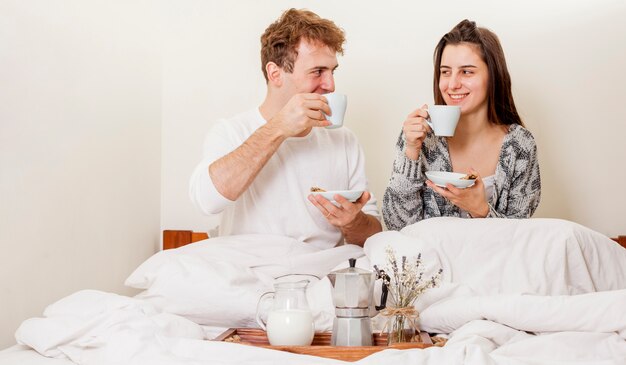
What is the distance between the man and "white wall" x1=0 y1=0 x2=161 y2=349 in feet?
1.27

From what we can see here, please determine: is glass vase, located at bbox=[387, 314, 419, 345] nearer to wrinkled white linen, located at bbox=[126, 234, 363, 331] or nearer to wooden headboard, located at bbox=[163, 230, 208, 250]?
wrinkled white linen, located at bbox=[126, 234, 363, 331]

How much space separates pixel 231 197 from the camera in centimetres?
208

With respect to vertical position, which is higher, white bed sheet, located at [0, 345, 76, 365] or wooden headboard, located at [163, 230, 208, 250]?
wooden headboard, located at [163, 230, 208, 250]

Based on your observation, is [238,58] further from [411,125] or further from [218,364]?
[218,364]

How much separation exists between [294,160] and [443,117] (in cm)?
49

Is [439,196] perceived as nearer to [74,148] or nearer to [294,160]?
[294,160]

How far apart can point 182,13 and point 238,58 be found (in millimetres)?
272

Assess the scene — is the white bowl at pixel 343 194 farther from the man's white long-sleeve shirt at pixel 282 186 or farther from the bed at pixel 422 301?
the man's white long-sleeve shirt at pixel 282 186

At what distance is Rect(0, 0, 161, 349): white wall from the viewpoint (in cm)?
190

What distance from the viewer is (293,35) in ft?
7.61

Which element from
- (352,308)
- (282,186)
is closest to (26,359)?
(352,308)

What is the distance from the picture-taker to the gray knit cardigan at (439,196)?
2.24 metres

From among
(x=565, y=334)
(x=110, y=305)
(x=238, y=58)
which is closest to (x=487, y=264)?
(x=565, y=334)

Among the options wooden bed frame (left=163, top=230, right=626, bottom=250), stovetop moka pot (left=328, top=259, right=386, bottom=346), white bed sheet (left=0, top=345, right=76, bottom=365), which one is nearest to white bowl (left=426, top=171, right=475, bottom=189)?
stovetop moka pot (left=328, top=259, right=386, bottom=346)
